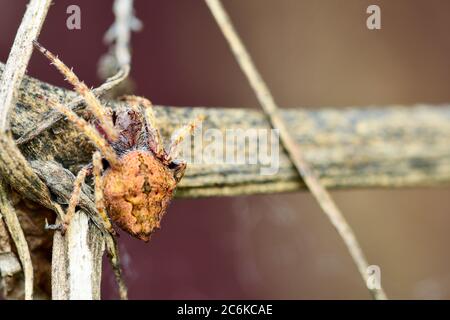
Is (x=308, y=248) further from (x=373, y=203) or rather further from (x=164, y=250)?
(x=164, y=250)

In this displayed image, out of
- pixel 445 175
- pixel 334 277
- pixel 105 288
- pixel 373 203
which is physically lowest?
pixel 105 288

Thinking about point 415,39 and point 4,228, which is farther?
point 415,39

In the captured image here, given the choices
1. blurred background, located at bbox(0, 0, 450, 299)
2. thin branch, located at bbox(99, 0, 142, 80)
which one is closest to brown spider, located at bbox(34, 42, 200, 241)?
thin branch, located at bbox(99, 0, 142, 80)

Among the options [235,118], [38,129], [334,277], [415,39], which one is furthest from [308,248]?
[38,129]

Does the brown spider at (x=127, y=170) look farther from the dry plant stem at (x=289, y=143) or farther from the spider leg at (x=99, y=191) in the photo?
the dry plant stem at (x=289, y=143)

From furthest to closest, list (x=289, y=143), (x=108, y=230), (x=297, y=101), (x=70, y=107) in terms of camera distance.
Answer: (x=297, y=101)
(x=289, y=143)
(x=70, y=107)
(x=108, y=230)

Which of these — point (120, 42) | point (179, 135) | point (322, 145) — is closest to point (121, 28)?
point (120, 42)

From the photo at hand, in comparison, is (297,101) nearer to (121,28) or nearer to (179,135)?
(121,28)
